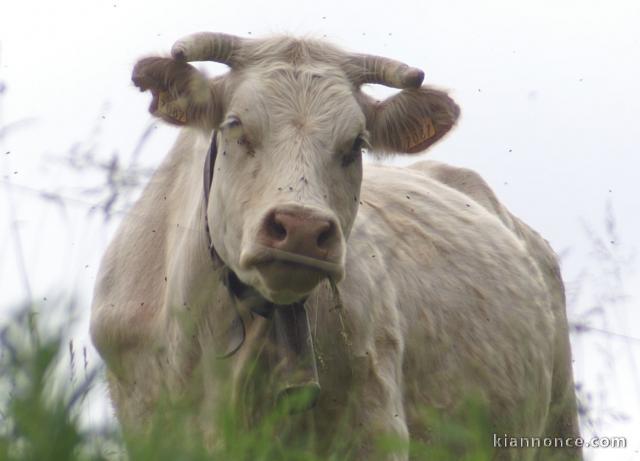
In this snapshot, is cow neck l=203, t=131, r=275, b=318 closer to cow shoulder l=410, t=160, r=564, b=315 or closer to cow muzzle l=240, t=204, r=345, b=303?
cow muzzle l=240, t=204, r=345, b=303

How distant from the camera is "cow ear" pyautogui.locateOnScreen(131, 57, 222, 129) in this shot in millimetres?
5703

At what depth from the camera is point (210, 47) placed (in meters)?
5.84

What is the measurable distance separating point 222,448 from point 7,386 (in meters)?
0.64

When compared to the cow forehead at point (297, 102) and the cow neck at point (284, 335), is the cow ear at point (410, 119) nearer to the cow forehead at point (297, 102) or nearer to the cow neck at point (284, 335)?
the cow forehead at point (297, 102)

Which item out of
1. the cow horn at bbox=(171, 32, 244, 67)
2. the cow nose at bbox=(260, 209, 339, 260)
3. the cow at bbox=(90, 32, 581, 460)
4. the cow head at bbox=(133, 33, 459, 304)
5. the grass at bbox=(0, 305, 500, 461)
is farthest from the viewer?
the cow horn at bbox=(171, 32, 244, 67)

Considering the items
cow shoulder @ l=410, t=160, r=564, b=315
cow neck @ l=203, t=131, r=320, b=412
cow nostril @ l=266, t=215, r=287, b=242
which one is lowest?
cow shoulder @ l=410, t=160, r=564, b=315

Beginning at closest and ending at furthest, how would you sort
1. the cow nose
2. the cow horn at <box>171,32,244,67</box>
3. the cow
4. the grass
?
the grass < the cow nose < the cow < the cow horn at <box>171,32,244,67</box>

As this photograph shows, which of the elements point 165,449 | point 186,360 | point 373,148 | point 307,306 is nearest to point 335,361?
point 307,306

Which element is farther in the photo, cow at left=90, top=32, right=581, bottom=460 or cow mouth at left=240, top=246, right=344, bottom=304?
cow at left=90, top=32, right=581, bottom=460

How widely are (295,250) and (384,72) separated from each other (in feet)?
4.86

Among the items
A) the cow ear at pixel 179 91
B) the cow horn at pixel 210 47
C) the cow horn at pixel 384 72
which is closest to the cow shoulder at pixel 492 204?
the cow horn at pixel 384 72

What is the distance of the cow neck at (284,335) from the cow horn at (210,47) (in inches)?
30.6

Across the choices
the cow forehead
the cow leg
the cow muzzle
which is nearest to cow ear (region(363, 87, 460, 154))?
the cow forehead

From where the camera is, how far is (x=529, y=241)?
379 inches
